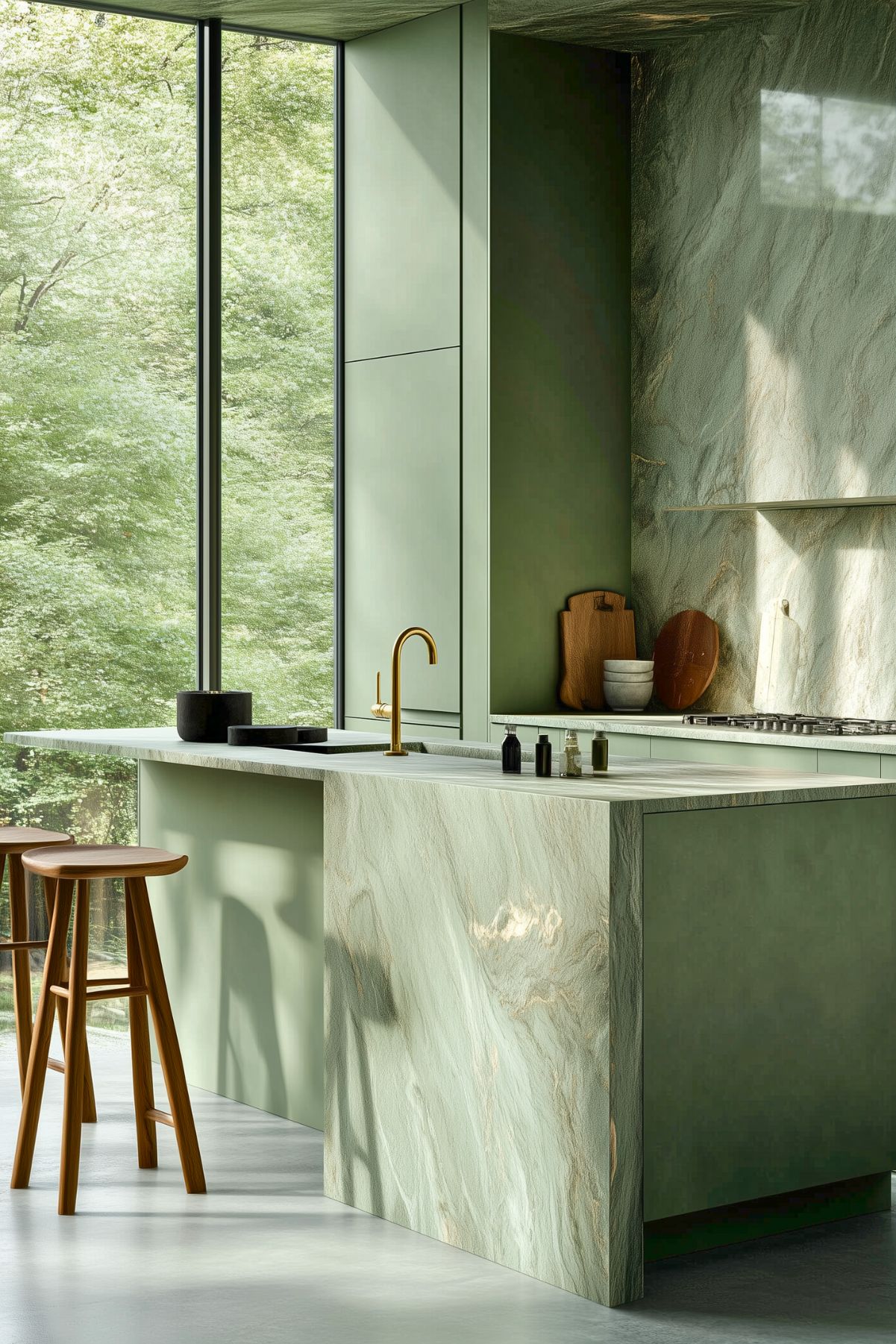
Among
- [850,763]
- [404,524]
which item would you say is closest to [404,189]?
[404,524]

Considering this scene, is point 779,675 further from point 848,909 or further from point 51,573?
point 51,573

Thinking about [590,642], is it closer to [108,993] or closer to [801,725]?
[801,725]

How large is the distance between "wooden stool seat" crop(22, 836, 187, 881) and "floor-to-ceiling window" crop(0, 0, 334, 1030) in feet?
23.8

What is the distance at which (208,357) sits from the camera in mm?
6168

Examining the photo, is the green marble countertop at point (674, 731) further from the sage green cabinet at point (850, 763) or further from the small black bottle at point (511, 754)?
the small black bottle at point (511, 754)

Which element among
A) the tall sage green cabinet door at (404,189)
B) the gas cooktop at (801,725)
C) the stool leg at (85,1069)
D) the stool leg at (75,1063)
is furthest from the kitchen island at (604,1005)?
the tall sage green cabinet door at (404,189)

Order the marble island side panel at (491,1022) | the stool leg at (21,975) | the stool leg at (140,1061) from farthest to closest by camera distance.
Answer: the stool leg at (21,975)
the stool leg at (140,1061)
the marble island side panel at (491,1022)

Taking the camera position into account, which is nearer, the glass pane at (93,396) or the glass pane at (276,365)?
the glass pane at (93,396)

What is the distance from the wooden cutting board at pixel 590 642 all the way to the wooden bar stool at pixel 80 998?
8.02 feet

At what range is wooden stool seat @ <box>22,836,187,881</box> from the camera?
12.1 feet

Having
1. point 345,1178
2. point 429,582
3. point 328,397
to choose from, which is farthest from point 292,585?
point 345,1178

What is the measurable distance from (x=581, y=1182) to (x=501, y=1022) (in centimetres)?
35

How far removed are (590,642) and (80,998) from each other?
2.86 meters

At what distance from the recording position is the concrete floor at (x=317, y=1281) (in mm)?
2967
